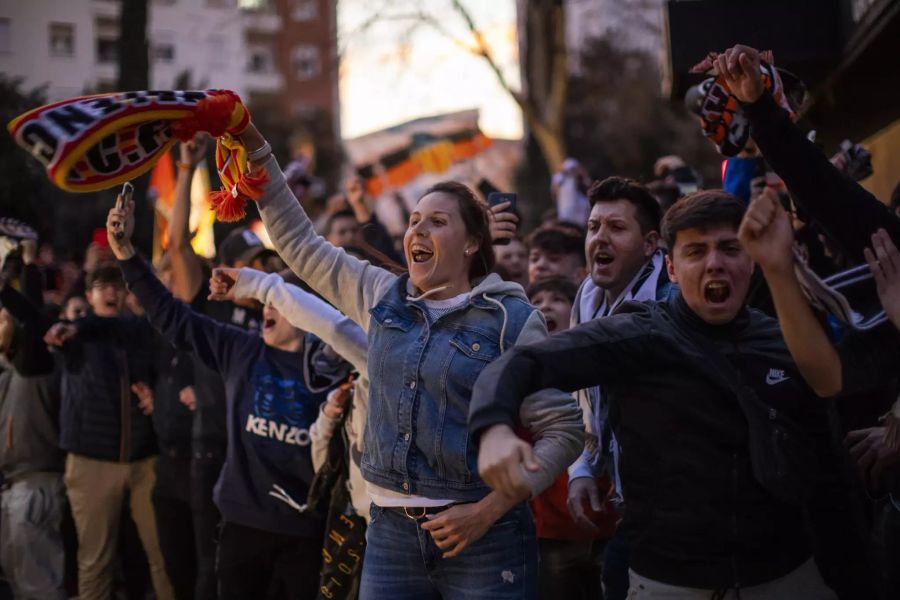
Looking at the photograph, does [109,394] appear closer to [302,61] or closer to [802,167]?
[802,167]

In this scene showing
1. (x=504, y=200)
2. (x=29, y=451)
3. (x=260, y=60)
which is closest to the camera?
(x=504, y=200)

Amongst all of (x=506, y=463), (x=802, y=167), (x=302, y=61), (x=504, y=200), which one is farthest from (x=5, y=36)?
(x=506, y=463)

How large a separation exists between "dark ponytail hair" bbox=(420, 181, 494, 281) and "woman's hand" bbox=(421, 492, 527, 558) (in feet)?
3.07

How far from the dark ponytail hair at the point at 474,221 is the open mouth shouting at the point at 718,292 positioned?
37.9 inches

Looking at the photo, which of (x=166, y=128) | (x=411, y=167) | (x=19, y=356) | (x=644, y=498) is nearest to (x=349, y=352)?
(x=166, y=128)

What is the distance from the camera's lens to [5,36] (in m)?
47.8

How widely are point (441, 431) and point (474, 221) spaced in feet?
2.74

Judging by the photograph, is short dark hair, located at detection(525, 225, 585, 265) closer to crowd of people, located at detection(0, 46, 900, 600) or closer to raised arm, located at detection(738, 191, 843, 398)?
crowd of people, located at detection(0, 46, 900, 600)

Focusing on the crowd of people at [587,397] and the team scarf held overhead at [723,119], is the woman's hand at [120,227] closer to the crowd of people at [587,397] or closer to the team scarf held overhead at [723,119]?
the crowd of people at [587,397]

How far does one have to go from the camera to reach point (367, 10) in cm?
1945

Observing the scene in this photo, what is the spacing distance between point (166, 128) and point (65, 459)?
476 centimetres

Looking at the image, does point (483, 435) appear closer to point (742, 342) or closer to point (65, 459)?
point (742, 342)

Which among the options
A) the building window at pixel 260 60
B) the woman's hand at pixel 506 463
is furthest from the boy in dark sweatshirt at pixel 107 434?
the building window at pixel 260 60

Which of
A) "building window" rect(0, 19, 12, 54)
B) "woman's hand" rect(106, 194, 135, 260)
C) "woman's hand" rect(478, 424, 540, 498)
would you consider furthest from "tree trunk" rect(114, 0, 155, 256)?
"building window" rect(0, 19, 12, 54)
